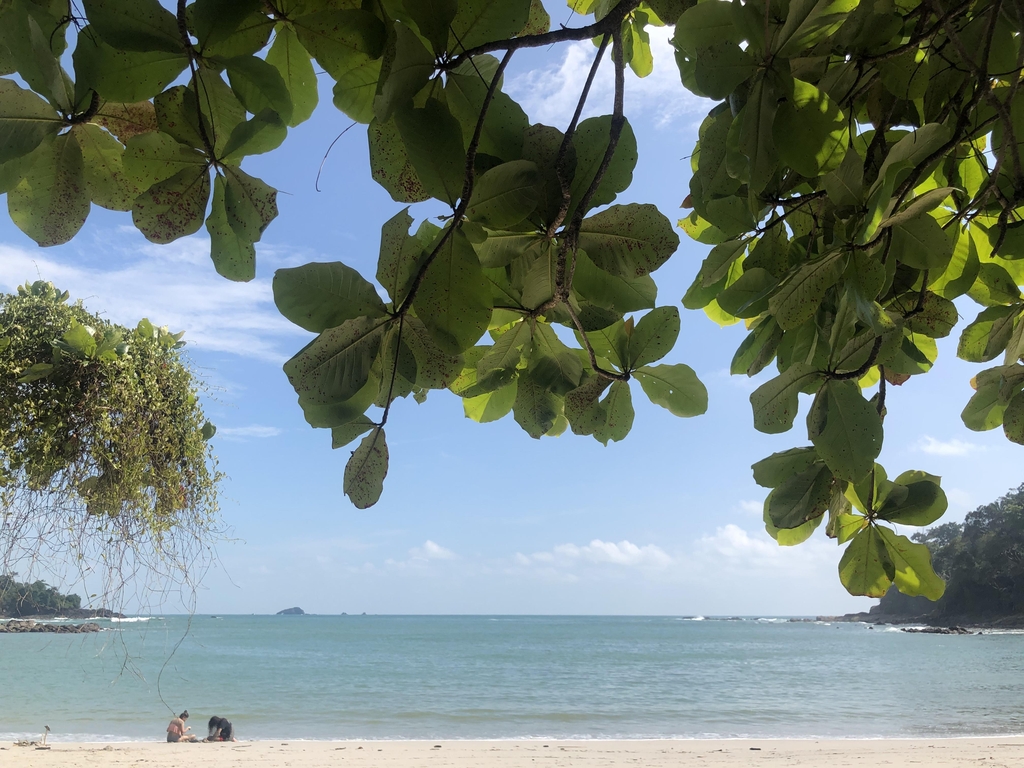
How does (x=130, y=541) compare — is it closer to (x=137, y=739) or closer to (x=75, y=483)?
(x=75, y=483)

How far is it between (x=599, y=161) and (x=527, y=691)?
16.8 meters

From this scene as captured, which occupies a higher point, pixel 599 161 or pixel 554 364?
A: pixel 599 161

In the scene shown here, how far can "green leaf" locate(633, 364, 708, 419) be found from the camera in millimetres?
684

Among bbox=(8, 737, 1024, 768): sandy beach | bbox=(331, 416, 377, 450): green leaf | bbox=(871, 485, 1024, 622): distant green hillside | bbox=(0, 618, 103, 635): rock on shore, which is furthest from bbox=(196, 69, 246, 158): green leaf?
bbox=(871, 485, 1024, 622): distant green hillside

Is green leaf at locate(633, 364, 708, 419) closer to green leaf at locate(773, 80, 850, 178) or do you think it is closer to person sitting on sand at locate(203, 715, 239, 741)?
green leaf at locate(773, 80, 850, 178)

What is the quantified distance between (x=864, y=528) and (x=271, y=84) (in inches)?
30.7

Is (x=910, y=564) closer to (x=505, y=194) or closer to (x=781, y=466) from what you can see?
(x=781, y=466)

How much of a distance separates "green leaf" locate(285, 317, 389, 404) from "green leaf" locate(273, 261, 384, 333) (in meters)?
A: 0.01

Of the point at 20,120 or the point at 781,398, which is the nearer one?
the point at 20,120

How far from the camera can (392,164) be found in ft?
1.66

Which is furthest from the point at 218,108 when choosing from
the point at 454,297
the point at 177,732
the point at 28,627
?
the point at 28,627

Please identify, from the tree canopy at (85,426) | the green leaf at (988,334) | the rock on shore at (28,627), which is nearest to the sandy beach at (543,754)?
the rock on shore at (28,627)

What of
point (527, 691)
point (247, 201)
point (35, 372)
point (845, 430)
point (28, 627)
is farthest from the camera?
point (527, 691)

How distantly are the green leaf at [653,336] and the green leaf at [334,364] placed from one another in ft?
0.97
